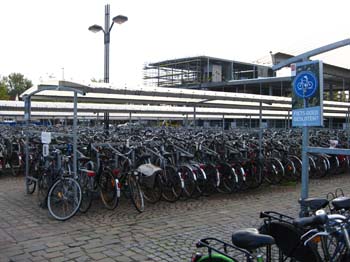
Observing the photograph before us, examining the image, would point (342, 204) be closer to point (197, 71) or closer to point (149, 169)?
point (149, 169)

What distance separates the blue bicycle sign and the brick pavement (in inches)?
81.8

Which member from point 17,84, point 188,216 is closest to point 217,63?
point 17,84

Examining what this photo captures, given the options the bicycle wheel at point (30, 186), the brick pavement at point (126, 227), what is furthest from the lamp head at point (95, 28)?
the brick pavement at point (126, 227)

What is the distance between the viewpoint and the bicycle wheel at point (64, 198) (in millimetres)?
6068

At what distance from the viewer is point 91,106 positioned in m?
13.9

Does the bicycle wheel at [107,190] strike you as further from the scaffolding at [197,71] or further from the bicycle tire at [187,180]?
the scaffolding at [197,71]

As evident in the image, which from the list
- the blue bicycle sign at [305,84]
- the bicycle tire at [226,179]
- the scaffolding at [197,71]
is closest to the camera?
the blue bicycle sign at [305,84]

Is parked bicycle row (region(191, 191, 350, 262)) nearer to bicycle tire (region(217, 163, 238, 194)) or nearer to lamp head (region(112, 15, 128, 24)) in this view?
→ bicycle tire (region(217, 163, 238, 194))

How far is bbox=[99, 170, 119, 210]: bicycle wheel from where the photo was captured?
Answer: 6520 mm

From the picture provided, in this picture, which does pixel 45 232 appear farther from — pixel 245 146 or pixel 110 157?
pixel 245 146

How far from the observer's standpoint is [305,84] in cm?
407

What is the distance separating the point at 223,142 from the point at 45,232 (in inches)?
189

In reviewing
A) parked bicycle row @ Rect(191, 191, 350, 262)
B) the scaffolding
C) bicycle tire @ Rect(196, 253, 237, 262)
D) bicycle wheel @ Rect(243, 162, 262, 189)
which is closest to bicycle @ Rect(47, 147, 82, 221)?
parked bicycle row @ Rect(191, 191, 350, 262)

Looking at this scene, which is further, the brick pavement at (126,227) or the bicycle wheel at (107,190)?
the bicycle wheel at (107,190)
